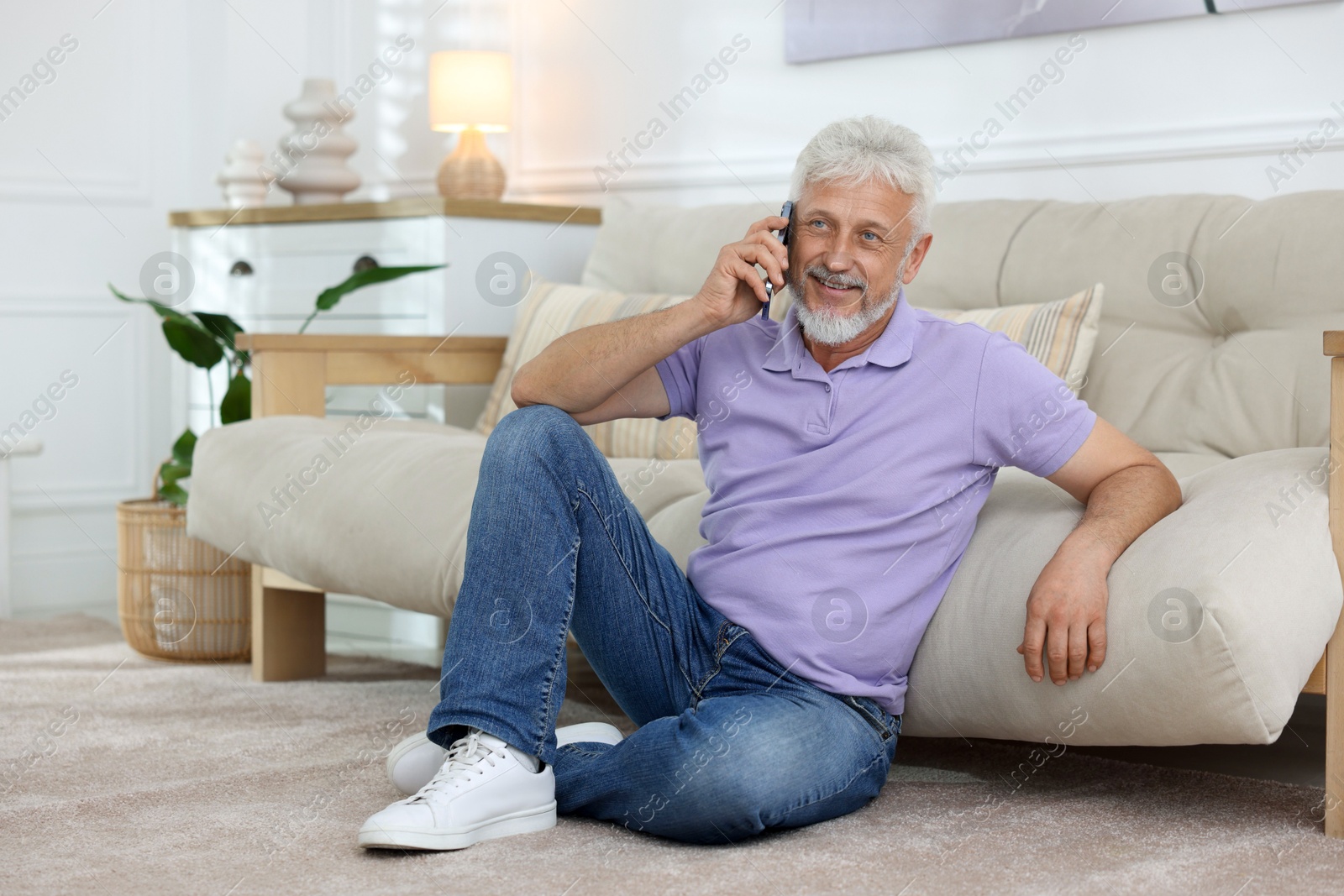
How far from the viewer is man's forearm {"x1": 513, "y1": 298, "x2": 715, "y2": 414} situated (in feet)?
5.29

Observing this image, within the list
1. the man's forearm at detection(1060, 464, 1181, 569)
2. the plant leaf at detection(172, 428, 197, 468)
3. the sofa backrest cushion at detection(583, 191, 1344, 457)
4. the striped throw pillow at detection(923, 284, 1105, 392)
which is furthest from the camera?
the plant leaf at detection(172, 428, 197, 468)

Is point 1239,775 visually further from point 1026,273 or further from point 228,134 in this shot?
point 228,134

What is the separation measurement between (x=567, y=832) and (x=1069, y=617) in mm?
570

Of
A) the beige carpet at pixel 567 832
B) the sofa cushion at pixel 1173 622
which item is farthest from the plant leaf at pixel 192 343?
the sofa cushion at pixel 1173 622

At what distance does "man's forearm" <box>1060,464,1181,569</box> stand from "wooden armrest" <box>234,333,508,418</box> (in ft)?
4.75

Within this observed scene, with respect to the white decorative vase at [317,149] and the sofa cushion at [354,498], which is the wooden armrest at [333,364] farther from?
the white decorative vase at [317,149]

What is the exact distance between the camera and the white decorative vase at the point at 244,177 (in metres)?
3.52

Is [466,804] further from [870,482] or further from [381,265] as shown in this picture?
[381,265]

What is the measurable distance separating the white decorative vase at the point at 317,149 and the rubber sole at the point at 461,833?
7.51 ft

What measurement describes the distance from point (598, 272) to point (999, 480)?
1.31 m

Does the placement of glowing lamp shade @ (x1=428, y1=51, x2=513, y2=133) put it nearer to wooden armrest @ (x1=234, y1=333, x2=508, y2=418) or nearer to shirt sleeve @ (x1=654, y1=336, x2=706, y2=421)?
wooden armrest @ (x1=234, y1=333, x2=508, y2=418)

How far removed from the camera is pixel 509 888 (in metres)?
1.34

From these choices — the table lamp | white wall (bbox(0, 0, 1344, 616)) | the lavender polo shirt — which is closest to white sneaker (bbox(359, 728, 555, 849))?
the lavender polo shirt

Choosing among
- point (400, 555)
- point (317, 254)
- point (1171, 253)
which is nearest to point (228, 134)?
point (317, 254)
